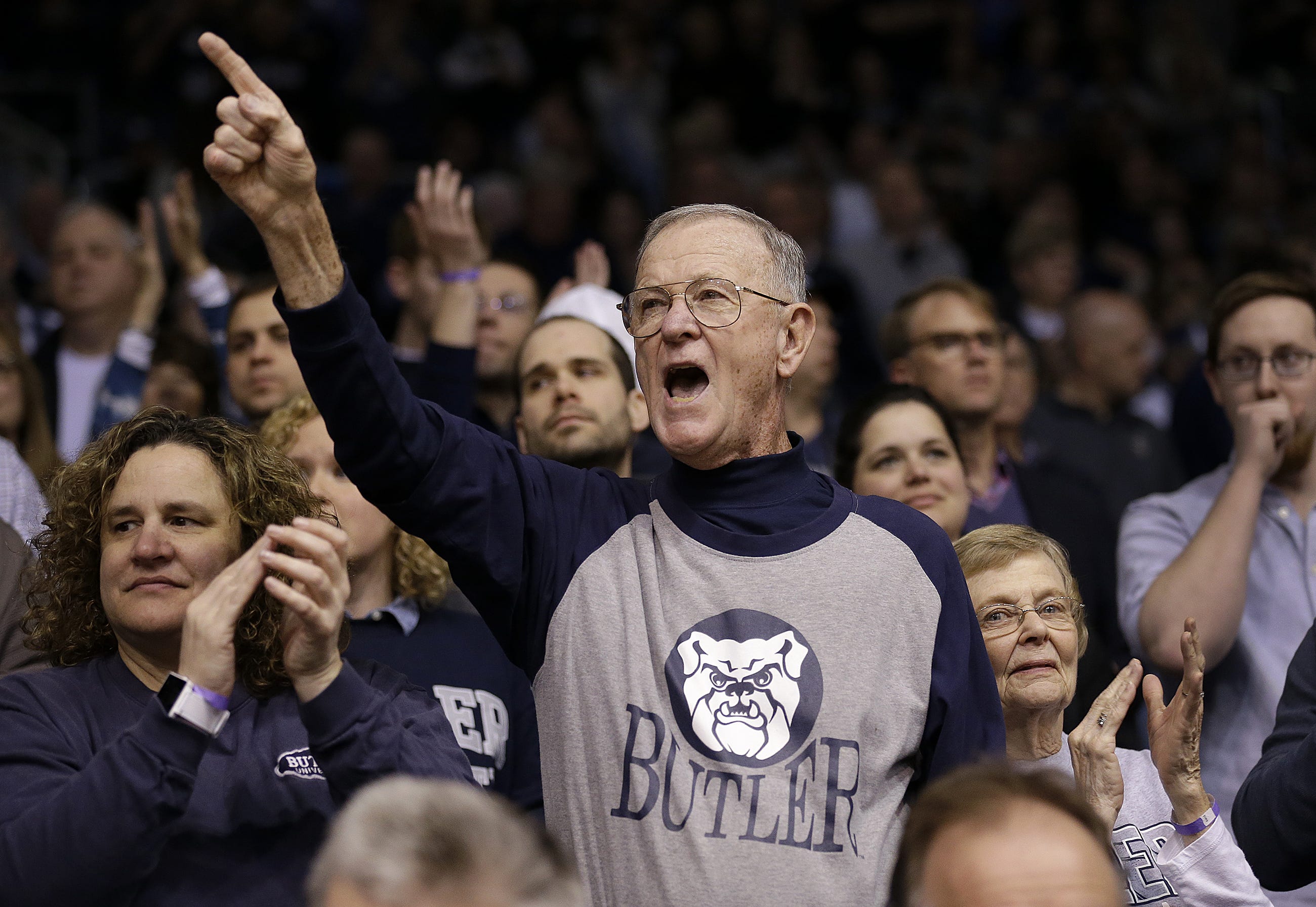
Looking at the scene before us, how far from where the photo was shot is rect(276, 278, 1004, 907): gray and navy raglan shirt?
6.66ft

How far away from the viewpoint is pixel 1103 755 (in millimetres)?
2449

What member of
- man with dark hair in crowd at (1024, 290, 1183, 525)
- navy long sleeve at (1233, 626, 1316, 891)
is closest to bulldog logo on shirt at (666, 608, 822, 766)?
navy long sleeve at (1233, 626, 1316, 891)

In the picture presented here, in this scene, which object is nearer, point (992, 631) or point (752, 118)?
point (992, 631)

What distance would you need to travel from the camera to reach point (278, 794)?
→ 2250 millimetres

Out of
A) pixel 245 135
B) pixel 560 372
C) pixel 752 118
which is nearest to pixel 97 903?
pixel 245 135

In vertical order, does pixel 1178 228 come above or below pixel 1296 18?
below

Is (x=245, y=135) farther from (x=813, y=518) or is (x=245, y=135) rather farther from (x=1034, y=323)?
(x=1034, y=323)

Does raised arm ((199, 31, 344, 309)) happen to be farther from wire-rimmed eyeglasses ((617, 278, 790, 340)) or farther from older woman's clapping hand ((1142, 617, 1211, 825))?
older woman's clapping hand ((1142, 617, 1211, 825))

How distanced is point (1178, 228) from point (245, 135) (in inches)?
307

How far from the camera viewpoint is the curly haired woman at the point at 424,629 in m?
2.97

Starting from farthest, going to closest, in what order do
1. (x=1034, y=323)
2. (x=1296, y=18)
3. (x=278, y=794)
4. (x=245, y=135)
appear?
(x=1296, y=18)
(x=1034, y=323)
(x=278, y=794)
(x=245, y=135)

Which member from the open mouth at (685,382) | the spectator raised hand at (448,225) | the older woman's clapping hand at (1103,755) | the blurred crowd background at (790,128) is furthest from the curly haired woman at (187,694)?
the blurred crowd background at (790,128)

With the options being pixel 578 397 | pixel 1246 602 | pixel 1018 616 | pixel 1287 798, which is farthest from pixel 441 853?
pixel 1246 602

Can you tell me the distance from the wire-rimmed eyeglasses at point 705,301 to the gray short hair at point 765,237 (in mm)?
77
